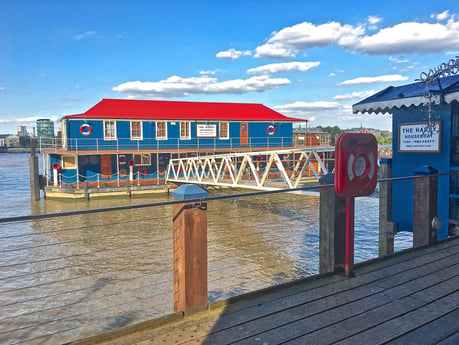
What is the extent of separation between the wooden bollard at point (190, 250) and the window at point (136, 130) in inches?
1085

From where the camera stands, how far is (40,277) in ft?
34.9

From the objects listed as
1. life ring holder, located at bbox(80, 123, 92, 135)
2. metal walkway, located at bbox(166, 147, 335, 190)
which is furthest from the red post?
life ring holder, located at bbox(80, 123, 92, 135)

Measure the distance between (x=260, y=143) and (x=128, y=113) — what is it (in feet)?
38.2

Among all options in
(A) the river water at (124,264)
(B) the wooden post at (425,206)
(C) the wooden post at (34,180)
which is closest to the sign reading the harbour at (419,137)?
(B) the wooden post at (425,206)

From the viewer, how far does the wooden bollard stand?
327 centimetres

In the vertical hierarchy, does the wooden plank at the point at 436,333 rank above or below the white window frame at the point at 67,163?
below

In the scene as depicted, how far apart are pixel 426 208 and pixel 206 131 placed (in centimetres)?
2740

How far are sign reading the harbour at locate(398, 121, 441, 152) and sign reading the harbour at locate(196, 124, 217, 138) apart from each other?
25.0 m

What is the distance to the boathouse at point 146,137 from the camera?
92.6 feet

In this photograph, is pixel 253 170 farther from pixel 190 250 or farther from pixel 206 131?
pixel 206 131

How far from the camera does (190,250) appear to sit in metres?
3.31

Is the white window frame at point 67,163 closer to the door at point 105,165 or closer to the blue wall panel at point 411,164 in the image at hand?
the door at point 105,165

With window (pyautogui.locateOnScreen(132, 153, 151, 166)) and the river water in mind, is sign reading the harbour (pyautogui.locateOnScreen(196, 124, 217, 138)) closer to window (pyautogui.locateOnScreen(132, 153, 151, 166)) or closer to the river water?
window (pyautogui.locateOnScreen(132, 153, 151, 166))

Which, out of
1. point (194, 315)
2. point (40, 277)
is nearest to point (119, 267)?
point (40, 277)
